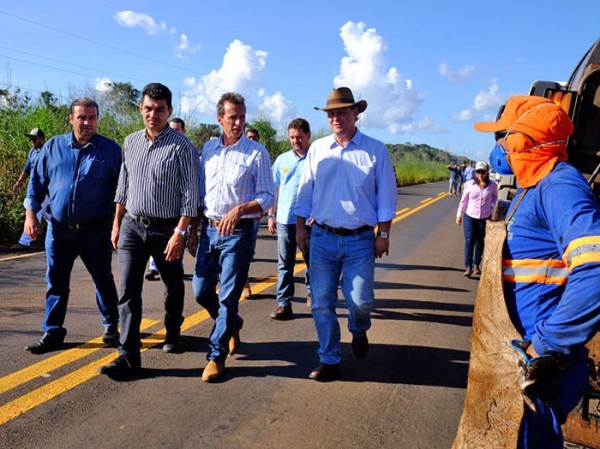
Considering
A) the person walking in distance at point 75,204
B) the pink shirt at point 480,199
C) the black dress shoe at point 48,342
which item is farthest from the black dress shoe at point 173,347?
the pink shirt at point 480,199

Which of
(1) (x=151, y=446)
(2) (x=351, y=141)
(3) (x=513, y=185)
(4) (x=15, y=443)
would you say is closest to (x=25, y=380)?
(4) (x=15, y=443)

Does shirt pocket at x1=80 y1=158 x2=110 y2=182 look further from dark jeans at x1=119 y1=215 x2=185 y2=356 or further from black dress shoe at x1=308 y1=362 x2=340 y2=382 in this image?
black dress shoe at x1=308 y1=362 x2=340 y2=382

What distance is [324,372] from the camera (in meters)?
4.23

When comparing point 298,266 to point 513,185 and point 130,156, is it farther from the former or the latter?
point 130,156

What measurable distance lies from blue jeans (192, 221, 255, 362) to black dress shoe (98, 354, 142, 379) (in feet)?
1.84

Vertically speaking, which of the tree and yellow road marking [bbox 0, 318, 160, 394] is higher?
the tree

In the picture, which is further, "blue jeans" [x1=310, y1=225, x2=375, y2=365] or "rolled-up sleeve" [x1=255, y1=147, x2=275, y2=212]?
"rolled-up sleeve" [x1=255, y1=147, x2=275, y2=212]

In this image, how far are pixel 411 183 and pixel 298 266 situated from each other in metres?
39.3

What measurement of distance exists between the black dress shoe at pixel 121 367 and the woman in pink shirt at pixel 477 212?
5.96 m

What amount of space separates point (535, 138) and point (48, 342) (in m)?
4.12

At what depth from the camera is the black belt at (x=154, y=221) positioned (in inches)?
168

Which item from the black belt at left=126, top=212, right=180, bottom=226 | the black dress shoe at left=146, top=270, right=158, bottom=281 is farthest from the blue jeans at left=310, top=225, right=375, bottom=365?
Result: the black dress shoe at left=146, top=270, right=158, bottom=281

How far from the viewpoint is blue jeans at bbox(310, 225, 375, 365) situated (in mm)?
4281

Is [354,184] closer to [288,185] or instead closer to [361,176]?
[361,176]
